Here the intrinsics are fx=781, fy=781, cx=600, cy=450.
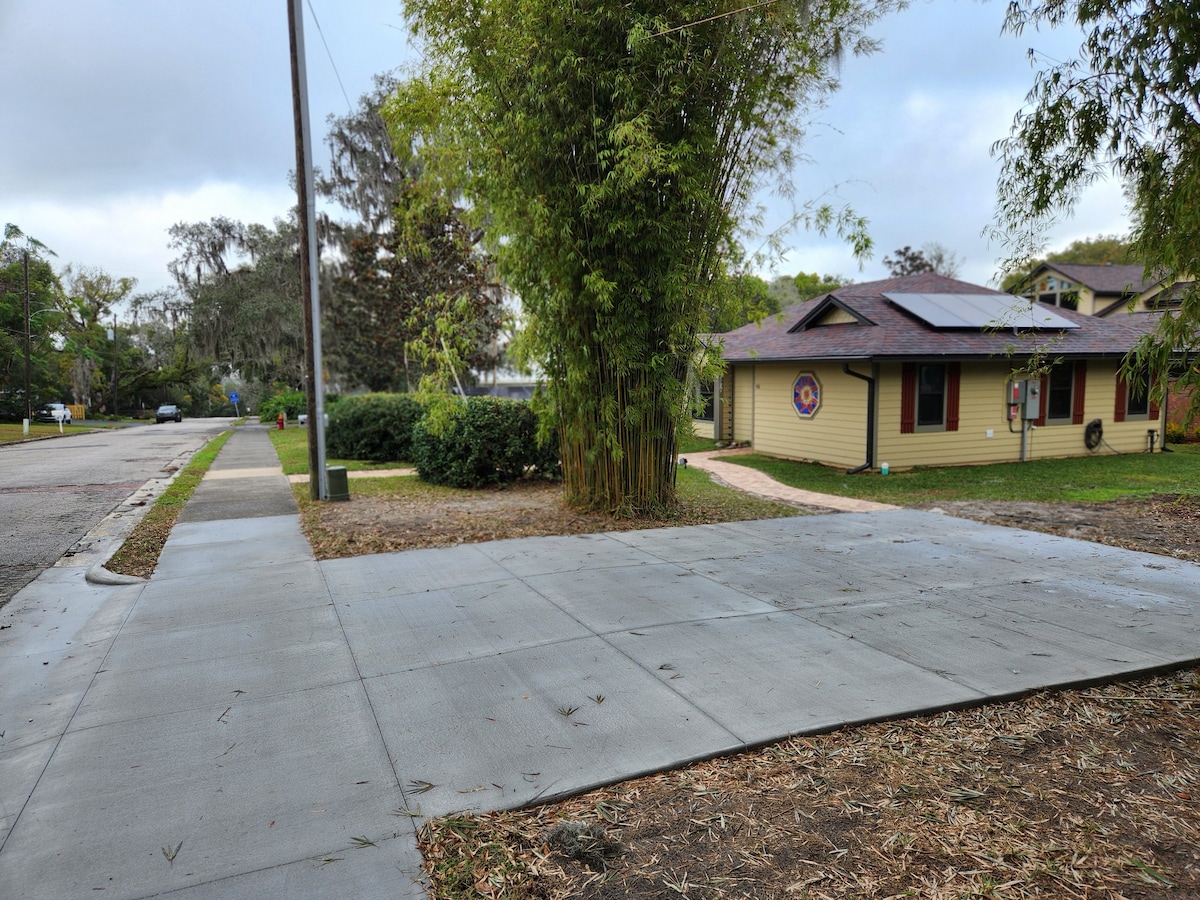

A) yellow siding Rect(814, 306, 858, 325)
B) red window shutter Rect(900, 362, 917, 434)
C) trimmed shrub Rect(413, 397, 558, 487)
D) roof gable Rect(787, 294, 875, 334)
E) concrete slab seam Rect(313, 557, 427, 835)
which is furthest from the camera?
yellow siding Rect(814, 306, 858, 325)

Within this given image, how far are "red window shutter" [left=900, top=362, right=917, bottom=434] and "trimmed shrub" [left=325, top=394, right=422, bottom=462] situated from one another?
9.16 meters

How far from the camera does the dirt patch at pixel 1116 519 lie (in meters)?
7.71

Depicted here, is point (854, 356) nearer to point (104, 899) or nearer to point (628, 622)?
point (628, 622)

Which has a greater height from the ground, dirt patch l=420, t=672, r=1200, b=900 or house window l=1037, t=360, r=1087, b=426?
house window l=1037, t=360, r=1087, b=426

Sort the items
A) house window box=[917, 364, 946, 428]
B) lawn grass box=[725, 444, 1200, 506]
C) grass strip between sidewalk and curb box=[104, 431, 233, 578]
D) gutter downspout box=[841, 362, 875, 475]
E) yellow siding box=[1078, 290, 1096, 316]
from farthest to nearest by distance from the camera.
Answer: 1. yellow siding box=[1078, 290, 1096, 316]
2. house window box=[917, 364, 946, 428]
3. gutter downspout box=[841, 362, 875, 475]
4. lawn grass box=[725, 444, 1200, 506]
5. grass strip between sidewalk and curb box=[104, 431, 233, 578]

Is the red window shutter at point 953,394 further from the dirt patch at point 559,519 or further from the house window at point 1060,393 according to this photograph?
the dirt patch at point 559,519

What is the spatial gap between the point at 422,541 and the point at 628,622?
11.0 feet

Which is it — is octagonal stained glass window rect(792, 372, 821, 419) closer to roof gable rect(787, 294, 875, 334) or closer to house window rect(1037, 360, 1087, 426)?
roof gable rect(787, 294, 875, 334)

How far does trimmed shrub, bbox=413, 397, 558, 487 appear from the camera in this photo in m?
12.0

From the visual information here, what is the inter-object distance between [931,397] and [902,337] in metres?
1.37

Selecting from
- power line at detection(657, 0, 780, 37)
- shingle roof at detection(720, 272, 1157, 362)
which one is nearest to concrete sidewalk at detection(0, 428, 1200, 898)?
power line at detection(657, 0, 780, 37)

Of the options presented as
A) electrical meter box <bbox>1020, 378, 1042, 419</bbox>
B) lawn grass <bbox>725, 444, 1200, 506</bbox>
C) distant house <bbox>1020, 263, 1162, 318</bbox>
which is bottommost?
lawn grass <bbox>725, 444, 1200, 506</bbox>

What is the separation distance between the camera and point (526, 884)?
96.0 inches

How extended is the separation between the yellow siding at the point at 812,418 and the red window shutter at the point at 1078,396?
5.35 meters
